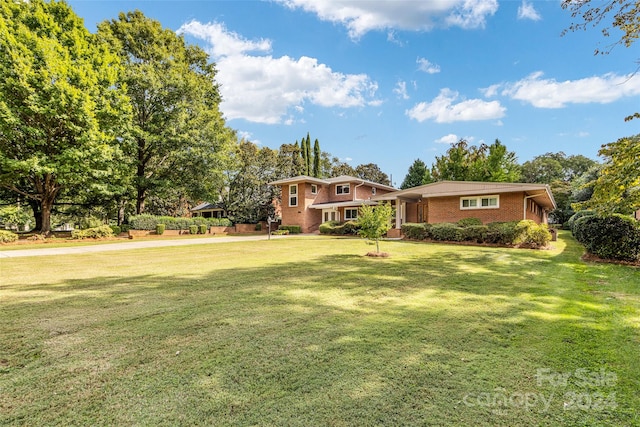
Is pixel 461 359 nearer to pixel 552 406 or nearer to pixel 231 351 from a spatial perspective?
pixel 552 406

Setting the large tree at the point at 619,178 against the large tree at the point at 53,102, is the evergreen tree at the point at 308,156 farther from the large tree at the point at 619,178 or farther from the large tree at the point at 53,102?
the large tree at the point at 619,178

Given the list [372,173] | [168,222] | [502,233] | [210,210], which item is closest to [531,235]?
[502,233]

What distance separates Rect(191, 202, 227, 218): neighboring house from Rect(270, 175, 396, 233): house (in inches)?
416

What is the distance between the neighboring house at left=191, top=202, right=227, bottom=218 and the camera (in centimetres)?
3817

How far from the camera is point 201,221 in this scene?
96.7 feet

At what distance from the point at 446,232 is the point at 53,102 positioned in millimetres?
24259

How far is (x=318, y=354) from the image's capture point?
3.17 meters

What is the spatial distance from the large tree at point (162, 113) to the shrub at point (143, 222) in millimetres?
2885

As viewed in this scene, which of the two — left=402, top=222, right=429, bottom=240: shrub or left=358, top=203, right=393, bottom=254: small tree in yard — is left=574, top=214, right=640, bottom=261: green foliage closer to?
left=358, top=203, right=393, bottom=254: small tree in yard

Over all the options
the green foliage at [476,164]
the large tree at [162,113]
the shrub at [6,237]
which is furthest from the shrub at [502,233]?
the shrub at [6,237]

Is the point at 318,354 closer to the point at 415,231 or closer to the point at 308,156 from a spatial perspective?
the point at 415,231

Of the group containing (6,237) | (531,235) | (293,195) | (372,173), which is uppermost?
(372,173)

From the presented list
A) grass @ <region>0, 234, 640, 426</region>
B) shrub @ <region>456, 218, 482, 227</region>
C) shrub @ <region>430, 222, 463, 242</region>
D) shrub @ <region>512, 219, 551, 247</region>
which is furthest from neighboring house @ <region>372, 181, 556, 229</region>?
grass @ <region>0, 234, 640, 426</region>

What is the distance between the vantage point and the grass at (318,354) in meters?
2.26
